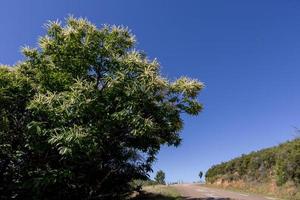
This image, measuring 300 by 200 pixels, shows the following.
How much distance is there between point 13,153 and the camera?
1845 centimetres

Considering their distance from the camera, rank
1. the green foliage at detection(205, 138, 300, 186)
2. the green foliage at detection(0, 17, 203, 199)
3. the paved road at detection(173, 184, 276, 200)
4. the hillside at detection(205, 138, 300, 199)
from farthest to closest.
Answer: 1. the green foliage at detection(205, 138, 300, 186)
2. the hillside at detection(205, 138, 300, 199)
3. the paved road at detection(173, 184, 276, 200)
4. the green foliage at detection(0, 17, 203, 199)

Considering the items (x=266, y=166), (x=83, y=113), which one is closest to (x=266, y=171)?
(x=266, y=166)

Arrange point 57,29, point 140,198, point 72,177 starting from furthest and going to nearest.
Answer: point 140,198 < point 57,29 < point 72,177

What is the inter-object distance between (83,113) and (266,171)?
27167 mm

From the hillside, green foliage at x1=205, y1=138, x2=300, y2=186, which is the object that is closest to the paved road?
the hillside

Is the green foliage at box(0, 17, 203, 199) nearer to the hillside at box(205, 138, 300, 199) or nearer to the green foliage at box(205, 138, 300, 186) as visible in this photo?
the hillside at box(205, 138, 300, 199)

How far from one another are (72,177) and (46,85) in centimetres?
436

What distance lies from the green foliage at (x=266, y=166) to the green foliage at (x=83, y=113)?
12.7 meters

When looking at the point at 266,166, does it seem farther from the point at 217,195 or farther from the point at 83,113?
the point at 83,113

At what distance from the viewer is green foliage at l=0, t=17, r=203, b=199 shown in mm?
16594

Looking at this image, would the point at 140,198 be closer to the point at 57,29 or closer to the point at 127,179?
the point at 127,179

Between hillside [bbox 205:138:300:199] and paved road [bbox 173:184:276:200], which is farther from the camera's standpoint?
hillside [bbox 205:138:300:199]

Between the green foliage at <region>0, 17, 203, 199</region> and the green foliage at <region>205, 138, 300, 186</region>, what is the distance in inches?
500

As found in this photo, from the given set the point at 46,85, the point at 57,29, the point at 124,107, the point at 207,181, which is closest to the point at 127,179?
the point at 124,107
